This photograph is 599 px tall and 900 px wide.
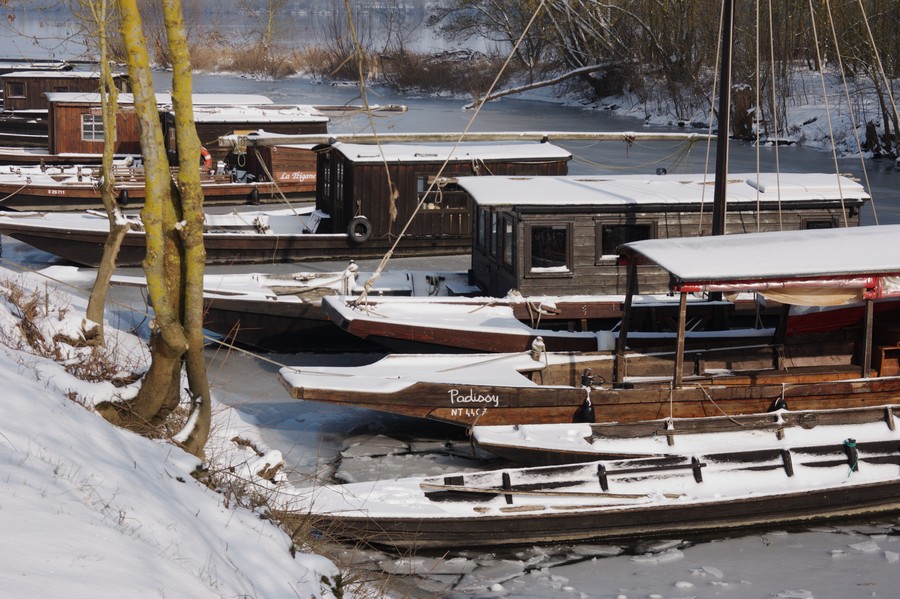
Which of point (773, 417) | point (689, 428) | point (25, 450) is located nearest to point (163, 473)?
point (25, 450)

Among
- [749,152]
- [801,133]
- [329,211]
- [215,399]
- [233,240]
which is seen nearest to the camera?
[215,399]

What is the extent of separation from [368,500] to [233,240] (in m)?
12.0

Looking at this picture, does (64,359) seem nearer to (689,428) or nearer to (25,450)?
(25,450)

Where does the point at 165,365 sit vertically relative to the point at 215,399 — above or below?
above

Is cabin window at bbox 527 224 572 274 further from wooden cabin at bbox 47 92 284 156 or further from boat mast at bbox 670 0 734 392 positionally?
wooden cabin at bbox 47 92 284 156

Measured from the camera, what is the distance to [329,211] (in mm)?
21312

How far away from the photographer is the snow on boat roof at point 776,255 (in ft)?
32.2

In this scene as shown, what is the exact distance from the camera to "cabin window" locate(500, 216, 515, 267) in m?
13.5

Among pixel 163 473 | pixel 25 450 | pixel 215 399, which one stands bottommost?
pixel 215 399

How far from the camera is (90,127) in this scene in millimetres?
28766

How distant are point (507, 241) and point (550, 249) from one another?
0.59 meters

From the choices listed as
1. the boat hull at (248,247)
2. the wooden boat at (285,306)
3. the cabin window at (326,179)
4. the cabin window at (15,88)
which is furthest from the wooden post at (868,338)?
the cabin window at (15,88)

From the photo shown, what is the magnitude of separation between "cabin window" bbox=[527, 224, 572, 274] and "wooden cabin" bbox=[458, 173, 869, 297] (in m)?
0.01

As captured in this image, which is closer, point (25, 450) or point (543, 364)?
point (25, 450)
